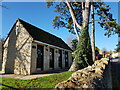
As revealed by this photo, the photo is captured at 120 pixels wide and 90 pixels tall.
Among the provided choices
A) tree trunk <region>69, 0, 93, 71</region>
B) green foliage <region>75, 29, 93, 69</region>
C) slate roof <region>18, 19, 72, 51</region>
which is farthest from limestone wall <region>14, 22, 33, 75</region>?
green foliage <region>75, 29, 93, 69</region>

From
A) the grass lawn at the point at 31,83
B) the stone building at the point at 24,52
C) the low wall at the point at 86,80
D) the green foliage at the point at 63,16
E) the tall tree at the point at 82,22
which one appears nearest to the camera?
the low wall at the point at 86,80

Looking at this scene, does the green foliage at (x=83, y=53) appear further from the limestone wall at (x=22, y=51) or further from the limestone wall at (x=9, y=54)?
the limestone wall at (x=9, y=54)

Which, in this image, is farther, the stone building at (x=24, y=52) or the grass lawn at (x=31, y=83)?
the stone building at (x=24, y=52)

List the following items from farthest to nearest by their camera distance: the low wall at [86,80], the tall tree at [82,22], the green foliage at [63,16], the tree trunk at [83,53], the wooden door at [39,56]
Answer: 1. the green foliage at [63,16]
2. the wooden door at [39,56]
3. the tall tree at [82,22]
4. the tree trunk at [83,53]
5. the low wall at [86,80]

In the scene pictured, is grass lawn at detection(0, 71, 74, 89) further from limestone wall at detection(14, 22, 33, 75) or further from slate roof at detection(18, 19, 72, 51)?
slate roof at detection(18, 19, 72, 51)

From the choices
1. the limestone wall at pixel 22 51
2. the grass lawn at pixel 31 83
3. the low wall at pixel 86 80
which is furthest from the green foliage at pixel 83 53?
the low wall at pixel 86 80

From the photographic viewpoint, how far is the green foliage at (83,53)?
9.65 meters

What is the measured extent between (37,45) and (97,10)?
8842mm

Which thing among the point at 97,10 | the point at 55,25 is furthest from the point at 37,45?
the point at 97,10

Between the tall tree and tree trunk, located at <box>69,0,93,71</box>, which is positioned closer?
tree trunk, located at <box>69,0,93,71</box>

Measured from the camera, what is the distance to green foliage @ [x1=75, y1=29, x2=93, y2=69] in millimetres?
9648

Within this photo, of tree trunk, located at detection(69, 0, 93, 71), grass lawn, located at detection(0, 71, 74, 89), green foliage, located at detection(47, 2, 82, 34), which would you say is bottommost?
grass lawn, located at detection(0, 71, 74, 89)

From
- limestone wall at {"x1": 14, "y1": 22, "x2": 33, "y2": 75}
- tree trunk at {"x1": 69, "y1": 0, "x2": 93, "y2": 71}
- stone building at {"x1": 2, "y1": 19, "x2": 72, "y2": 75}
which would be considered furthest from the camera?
tree trunk at {"x1": 69, "y1": 0, "x2": 93, "y2": 71}

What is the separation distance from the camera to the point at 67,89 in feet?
7.48
